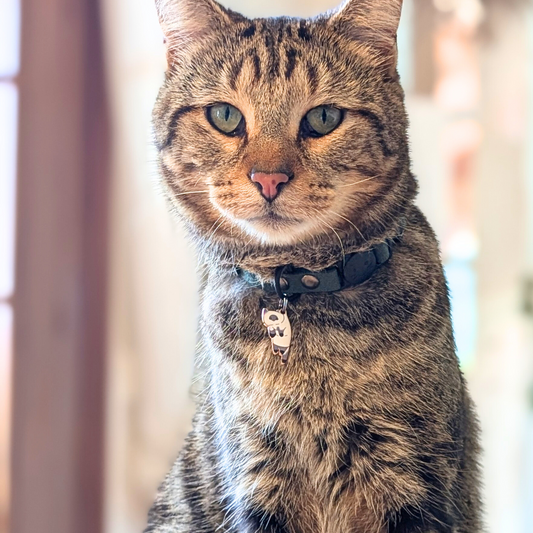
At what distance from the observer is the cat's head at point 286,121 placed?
2.24ft

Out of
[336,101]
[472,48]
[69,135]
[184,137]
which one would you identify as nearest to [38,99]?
[69,135]

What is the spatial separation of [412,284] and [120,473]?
93 cm

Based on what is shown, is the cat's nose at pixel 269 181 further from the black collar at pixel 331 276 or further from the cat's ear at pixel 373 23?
the cat's ear at pixel 373 23

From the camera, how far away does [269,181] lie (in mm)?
661

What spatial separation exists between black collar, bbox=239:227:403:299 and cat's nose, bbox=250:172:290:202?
86 mm

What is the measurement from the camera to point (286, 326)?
0.70 meters

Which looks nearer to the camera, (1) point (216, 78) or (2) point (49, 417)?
(1) point (216, 78)

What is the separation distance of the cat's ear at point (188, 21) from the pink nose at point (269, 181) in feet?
0.68

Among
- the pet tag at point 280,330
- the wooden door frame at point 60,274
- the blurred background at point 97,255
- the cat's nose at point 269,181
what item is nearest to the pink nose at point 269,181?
the cat's nose at point 269,181

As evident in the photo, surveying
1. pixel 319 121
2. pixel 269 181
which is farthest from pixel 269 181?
pixel 319 121

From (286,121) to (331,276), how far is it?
0.18 m

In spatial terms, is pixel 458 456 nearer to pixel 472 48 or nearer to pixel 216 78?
pixel 216 78

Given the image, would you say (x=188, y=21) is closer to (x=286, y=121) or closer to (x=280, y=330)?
(x=286, y=121)

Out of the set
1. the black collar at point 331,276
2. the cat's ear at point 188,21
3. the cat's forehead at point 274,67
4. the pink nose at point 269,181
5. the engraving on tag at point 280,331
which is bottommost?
the engraving on tag at point 280,331
